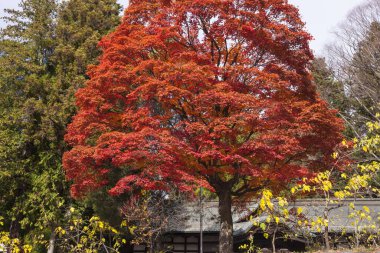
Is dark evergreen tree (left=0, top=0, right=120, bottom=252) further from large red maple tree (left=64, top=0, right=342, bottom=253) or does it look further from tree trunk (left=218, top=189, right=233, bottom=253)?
tree trunk (left=218, top=189, right=233, bottom=253)

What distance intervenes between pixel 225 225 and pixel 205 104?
4.75m

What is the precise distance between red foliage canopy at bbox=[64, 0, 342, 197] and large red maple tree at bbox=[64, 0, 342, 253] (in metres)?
0.04

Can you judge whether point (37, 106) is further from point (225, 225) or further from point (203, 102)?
point (225, 225)

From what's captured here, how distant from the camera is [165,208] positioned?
16812 mm

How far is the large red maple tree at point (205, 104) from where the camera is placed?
12445mm

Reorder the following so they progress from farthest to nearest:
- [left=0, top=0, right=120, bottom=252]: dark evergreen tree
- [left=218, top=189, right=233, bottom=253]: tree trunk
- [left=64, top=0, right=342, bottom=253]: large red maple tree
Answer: [left=0, top=0, right=120, bottom=252]: dark evergreen tree, [left=218, top=189, right=233, bottom=253]: tree trunk, [left=64, top=0, right=342, bottom=253]: large red maple tree

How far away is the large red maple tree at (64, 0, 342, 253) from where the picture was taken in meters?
12.4

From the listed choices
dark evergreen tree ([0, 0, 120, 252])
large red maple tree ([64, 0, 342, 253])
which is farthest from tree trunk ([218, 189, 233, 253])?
dark evergreen tree ([0, 0, 120, 252])

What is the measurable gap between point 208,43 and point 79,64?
738cm

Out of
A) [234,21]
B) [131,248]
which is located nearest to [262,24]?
[234,21]

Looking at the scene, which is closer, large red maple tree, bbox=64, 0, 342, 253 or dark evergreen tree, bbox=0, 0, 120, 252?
large red maple tree, bbox=64, 0, 342, 253

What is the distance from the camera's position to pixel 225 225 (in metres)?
14.3

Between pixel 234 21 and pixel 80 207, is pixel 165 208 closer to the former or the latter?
pixel 80 207

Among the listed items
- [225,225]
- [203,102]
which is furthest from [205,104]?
[225,225]
